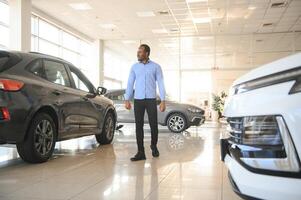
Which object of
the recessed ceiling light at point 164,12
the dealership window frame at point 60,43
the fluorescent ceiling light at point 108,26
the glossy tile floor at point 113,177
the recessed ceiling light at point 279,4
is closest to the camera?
the glossy tile floor at point 113,177

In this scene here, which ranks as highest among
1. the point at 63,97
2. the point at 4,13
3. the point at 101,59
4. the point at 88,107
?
the point at 4,13

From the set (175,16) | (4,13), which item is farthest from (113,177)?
(175,16)

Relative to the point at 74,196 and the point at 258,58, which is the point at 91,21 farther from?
the point at 74,196

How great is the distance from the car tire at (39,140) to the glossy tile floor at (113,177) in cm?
11

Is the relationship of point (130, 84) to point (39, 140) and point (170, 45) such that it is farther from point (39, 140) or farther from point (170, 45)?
point (170, 45)

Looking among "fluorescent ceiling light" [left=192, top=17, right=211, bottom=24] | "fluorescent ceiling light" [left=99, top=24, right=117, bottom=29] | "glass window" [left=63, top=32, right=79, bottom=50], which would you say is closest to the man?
"fluorescent ceiling light" [left=192, top=17, right=211, bottom=24]

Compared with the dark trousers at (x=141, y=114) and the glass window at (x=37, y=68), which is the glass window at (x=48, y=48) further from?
the dark trousers at (x=141, y=114)

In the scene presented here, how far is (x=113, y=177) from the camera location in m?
3.49

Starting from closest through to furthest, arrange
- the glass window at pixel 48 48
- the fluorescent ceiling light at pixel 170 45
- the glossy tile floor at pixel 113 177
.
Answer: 1. the glossy tile floor at pixel 113 177
2. the glass window at pixel 48 48
3. the fluorescent ceiling light at pixel 170 45

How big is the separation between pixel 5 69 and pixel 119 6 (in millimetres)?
8750

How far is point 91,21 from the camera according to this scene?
14164 millimetres

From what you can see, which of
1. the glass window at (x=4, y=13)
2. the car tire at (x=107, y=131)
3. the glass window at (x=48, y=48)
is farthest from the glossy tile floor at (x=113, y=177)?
the glass window at (x=48, y=48)

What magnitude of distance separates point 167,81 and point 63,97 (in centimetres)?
1576

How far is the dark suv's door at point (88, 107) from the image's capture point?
5141mm
